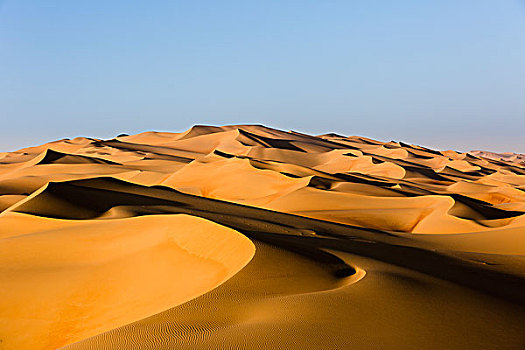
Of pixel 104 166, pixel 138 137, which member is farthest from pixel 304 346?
pixel 138 137

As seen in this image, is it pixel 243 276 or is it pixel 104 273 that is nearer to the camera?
pixel 243 276

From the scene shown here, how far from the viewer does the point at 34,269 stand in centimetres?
1043

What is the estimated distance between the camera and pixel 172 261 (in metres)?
9.67

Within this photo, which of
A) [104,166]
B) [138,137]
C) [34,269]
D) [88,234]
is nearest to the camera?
[34,269]

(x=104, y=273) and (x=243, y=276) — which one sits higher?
(x=243, y=276)

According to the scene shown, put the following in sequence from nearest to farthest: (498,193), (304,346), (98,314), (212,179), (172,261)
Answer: (304,346)
(98,314)
(172,261)
(212,179)
(498,193)

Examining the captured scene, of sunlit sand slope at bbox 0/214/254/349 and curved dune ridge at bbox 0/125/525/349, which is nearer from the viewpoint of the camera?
curved dune ridge at bbox 0/125/525/349

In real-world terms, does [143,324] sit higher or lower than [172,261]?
higher

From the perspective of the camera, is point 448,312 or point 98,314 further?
point 98,314

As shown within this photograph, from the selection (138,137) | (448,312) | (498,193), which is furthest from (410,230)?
(138,137)

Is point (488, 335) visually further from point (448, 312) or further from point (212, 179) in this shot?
point (212, 179)

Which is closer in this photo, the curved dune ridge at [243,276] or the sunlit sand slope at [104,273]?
the curved dune ridge at [243,276]

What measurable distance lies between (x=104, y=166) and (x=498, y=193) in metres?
30.8

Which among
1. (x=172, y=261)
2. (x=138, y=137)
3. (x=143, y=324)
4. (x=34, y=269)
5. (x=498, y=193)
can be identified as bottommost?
(x=138, y=137)
